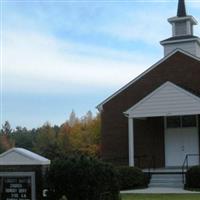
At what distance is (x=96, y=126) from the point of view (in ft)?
278

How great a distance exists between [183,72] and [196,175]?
856 cm

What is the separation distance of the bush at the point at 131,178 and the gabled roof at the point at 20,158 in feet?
38.7

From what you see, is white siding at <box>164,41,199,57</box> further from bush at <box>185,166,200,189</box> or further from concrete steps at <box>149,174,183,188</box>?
bush at <box>185,166,200,189</box>

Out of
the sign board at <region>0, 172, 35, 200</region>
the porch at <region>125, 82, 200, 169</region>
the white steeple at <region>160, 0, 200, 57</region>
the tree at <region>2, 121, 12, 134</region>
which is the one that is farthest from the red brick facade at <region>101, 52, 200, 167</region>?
the tree at <region>2, 121, 12, 134</region>

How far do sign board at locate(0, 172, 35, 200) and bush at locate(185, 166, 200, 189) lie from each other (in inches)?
487

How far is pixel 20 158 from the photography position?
13.8 m

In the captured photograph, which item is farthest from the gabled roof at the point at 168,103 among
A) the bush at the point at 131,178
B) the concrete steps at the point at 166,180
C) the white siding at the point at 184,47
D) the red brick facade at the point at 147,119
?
the white siding at the point at 184,47

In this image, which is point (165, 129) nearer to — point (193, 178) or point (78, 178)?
point (193, 178)

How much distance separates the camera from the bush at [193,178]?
961 inches

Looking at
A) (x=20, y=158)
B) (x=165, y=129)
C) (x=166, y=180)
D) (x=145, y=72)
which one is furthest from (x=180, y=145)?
(x=20, y=158)

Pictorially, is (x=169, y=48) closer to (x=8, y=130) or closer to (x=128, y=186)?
(x=128, y=186)

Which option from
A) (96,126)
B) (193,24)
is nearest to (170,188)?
(193,24)

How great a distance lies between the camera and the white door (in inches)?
1204

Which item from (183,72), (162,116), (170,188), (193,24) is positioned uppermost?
(193,24)
